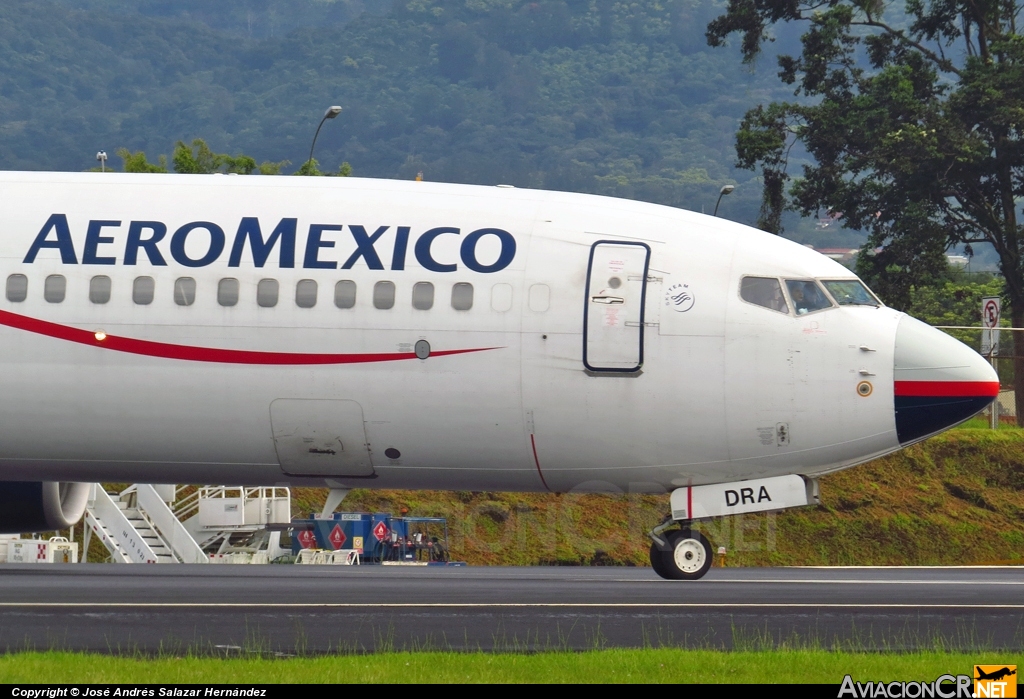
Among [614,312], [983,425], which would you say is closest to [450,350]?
[614,312]

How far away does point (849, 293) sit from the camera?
865 inches

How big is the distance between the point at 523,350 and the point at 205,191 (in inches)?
211

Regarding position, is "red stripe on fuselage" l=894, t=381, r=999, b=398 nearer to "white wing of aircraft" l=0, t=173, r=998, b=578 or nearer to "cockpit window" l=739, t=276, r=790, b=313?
"white wing of aircraft" l=0, t=173, r=998, b=578

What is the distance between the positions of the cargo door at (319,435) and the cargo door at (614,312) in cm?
340

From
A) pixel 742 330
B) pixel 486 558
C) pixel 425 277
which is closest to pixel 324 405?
pixel 425 277

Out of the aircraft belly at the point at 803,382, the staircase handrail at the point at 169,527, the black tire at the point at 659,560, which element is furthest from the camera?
the staircase handrail at the point at 169,527

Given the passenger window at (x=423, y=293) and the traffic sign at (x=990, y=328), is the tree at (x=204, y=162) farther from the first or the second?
the passenger window at (x=423, y=293)

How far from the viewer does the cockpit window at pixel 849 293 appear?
71.6ft

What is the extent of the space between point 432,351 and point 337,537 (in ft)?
59.1

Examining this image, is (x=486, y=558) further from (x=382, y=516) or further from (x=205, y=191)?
(x=205, y=191)

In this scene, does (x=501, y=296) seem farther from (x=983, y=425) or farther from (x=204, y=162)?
(x=204, y=162)

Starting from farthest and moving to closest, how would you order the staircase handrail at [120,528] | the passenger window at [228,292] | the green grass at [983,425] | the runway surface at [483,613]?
1. the green grass at [983,425]
2. the staircase handrail at [120,528]
3. the passenger window at [228,292]
4. the runway surface at [483,613]

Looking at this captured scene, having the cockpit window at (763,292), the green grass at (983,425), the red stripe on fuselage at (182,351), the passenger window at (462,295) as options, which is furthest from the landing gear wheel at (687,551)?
the green grass at (983,425)

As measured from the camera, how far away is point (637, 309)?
21.3 meters
